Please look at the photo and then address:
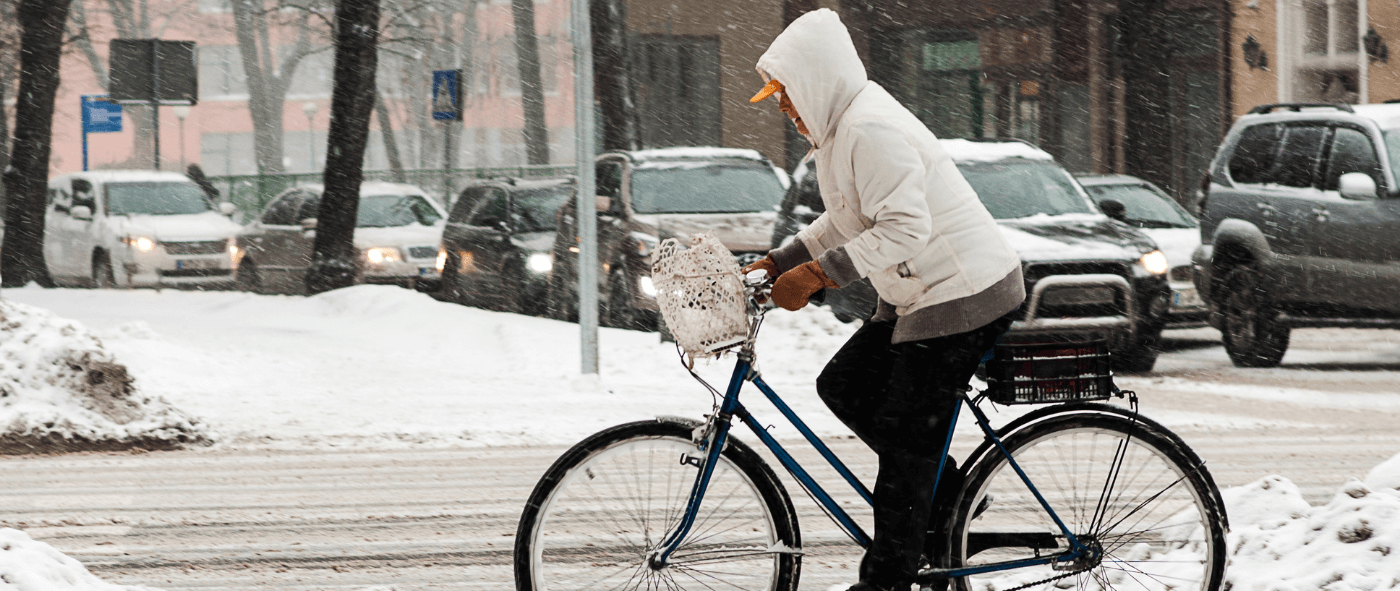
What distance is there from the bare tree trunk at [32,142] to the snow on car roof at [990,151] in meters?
12.2

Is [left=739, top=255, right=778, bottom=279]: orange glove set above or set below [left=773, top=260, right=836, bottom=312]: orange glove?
above

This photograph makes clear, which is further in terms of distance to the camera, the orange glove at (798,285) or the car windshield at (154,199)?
the car windshield at (154,199)

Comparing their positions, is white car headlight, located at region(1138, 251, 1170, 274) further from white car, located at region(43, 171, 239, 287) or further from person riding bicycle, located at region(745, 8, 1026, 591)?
white car, located at region(43, 171, 239, 287)

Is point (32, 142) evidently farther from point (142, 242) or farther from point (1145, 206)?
point (1145, 206)

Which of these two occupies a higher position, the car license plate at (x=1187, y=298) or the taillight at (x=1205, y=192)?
the taillight at (x=1205, y=192)

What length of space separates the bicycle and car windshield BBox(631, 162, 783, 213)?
9.78 metres

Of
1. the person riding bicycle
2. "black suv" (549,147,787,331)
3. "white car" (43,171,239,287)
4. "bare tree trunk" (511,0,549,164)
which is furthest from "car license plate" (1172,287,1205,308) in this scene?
"bare tree trunk" (511,0,549,164)

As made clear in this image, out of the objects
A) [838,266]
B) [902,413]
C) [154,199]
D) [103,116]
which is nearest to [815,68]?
[838,266]

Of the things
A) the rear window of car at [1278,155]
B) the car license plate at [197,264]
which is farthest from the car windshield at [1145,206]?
the car license plate at [197,264]

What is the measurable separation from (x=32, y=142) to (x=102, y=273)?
1.92 meters

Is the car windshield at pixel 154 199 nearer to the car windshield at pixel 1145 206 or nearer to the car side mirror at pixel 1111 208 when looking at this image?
the car windshield at pixel 1145 206

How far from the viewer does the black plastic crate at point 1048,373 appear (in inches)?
145

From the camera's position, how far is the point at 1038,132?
947 inches

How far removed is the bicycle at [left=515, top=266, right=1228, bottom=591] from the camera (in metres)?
3.68
